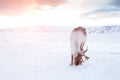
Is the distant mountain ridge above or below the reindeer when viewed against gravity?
below

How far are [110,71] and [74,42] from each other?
1.38 m

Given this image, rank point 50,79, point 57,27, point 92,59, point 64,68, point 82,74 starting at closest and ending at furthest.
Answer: point 50,79, point 82,74, point 64,68, point 92,59, point 57,27

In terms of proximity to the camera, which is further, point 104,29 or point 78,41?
point 104,29

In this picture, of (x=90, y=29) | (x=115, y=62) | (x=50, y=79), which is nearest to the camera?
(x=50, y=79)

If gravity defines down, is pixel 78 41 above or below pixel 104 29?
above

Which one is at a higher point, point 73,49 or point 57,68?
point 73,49

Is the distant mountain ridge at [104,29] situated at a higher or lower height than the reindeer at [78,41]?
lower

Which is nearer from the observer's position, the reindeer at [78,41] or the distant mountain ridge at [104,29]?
the reindeer at [78,41]

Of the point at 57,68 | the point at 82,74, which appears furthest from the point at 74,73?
the point at 57,68

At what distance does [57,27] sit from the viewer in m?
34.8

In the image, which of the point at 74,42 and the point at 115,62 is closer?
the point at 74,42

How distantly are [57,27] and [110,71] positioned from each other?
2743 cm

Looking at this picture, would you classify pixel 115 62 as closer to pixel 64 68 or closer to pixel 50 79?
pixel 64 68

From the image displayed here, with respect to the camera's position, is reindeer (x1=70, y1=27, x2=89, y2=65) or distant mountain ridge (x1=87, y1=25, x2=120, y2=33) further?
distant mountain ridge (x1=87, y1=25, x2=120, y2=33)
